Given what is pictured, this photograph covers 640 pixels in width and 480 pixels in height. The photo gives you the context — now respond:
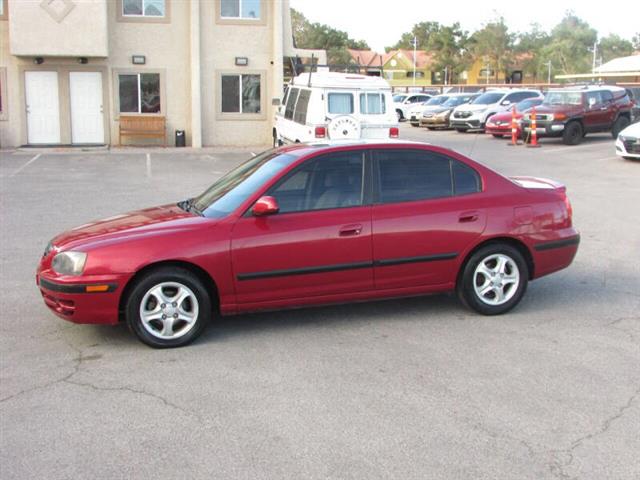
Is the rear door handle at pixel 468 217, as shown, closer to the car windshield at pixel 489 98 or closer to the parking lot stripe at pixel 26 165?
the parking lot stripe at pixel 26 165

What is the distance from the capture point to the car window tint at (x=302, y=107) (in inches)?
711

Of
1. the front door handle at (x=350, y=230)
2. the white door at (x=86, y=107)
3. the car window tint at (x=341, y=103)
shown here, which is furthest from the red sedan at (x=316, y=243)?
the white door at (x=86, y=107)

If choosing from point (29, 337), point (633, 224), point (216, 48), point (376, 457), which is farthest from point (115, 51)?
Answer: point (376, 457)

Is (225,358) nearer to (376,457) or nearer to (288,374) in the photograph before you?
(288,374)

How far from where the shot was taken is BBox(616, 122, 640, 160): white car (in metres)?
19.6

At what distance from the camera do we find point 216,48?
25.1 metres

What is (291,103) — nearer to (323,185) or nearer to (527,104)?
(527,104)

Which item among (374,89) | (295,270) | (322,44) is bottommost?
(295,270)

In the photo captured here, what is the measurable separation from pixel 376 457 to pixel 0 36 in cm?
2341

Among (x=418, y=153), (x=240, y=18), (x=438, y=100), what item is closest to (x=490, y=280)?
(x=418, y=153)

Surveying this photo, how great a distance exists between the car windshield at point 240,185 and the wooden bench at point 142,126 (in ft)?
61.2

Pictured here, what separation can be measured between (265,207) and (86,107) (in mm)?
20460

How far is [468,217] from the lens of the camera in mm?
6582

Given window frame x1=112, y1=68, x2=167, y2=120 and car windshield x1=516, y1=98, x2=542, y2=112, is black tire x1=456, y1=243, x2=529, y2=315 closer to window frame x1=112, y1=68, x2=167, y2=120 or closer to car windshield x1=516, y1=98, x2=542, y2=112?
window frame x1=112, y1=68, x2=167, y2=120
